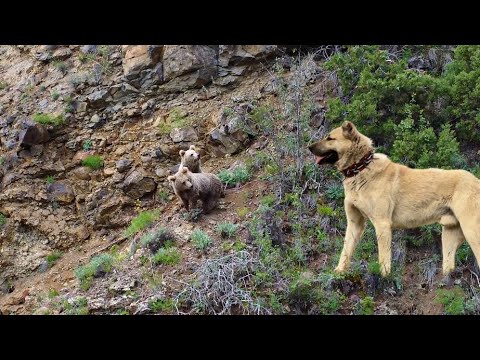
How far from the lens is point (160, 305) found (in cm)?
924

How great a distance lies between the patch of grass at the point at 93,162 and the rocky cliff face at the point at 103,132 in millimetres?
33

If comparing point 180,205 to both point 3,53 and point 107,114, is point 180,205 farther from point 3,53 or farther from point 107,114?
point 3,53

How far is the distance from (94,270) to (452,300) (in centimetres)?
581

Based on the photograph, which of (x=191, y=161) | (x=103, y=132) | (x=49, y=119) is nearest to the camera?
(x=191, y=161)

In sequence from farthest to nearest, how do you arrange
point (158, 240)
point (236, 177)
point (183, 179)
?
1. point (236, 177)
2. point (183, 179)
3. point (158, 240)

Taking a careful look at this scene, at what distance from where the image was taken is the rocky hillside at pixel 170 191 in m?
9.52

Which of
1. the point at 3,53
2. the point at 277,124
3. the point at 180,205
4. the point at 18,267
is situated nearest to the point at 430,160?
the point at 277,124

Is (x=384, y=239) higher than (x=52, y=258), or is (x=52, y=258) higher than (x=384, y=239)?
(x=384, y=239)

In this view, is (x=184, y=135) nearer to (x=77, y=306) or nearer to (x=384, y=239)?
(x=77, y=306)

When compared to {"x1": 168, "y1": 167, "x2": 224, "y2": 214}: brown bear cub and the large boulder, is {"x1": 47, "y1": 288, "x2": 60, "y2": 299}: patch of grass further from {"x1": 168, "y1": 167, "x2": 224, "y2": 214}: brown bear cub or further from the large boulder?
the large boulder

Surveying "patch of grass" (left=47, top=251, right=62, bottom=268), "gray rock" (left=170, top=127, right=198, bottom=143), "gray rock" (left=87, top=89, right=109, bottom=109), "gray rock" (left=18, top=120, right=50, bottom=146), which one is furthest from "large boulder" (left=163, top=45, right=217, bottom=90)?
"patch of grass" (left=47, top=251, right=62, bottom=268)

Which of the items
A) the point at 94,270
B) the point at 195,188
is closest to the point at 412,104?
the point at 195,188

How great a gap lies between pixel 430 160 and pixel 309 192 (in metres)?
2.23

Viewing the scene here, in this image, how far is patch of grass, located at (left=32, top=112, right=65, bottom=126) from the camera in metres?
14.7
